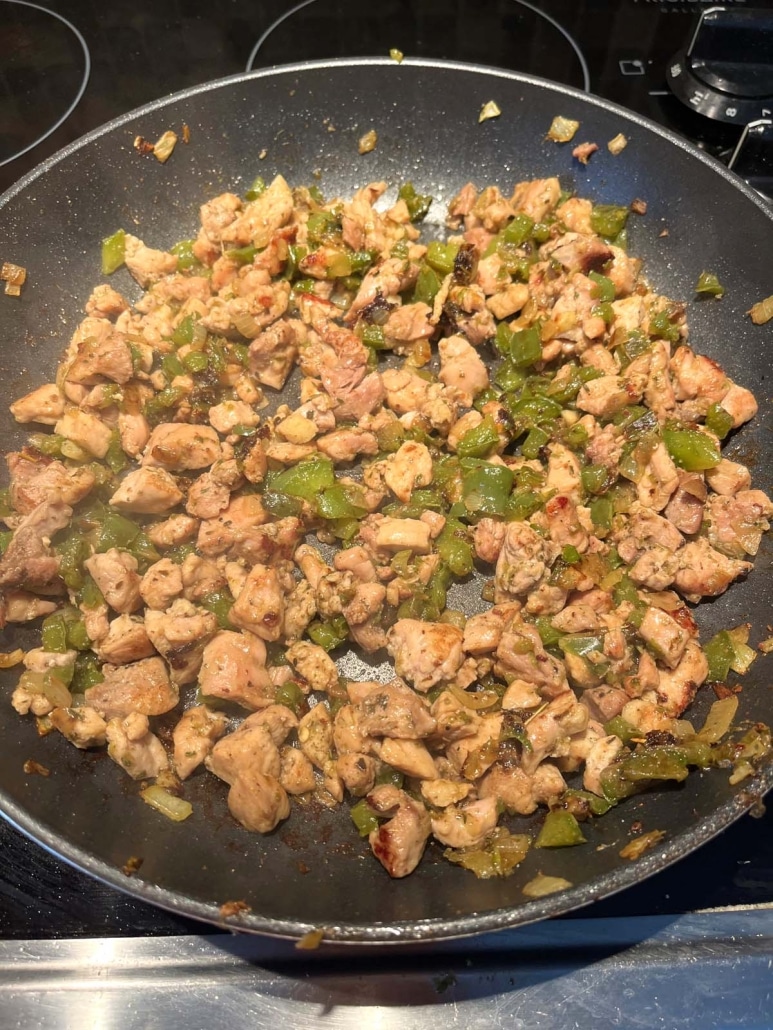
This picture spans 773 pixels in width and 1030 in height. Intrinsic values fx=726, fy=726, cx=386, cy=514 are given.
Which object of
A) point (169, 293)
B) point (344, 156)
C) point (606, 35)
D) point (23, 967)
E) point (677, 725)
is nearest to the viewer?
point (23, 967)

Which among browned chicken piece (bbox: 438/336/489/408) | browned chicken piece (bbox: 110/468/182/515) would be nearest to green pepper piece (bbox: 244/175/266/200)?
browned chicken piece (bbox: 438/336/489/408)

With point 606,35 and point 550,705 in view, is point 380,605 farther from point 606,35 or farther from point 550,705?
point 606,35

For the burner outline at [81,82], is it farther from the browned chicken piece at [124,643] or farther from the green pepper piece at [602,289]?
the green pepper piece at [602,289]

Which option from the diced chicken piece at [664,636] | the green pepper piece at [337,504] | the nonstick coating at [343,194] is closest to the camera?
the nonstick coating at [343,194]

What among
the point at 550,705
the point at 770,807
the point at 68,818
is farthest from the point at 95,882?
the point at 770,807

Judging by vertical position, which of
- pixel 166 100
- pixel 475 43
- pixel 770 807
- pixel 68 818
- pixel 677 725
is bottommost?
pixel 68 818

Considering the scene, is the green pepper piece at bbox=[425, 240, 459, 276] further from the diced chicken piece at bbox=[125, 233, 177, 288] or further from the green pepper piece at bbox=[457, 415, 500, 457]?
the diced chicken piece at bbox=[125, 233, 177, 288]

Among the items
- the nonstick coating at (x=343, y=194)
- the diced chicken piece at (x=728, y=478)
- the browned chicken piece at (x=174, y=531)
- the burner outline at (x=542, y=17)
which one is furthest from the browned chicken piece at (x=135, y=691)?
the burner outline at (x=542, y=17)
